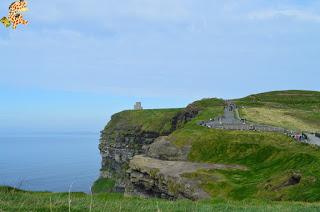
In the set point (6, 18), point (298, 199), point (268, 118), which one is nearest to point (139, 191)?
point (298, 199)

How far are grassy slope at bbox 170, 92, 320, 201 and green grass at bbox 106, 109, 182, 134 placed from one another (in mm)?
54573

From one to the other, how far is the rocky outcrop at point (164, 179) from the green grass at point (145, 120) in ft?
217

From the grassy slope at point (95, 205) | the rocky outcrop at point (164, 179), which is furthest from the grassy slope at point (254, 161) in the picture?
the grassy slope at point (95, 205)

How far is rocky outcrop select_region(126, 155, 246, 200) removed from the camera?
50.1 m

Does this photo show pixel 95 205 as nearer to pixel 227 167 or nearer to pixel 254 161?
pixel 227 167

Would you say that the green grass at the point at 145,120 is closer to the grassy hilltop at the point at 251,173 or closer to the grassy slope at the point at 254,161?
the grassy hilltop at the point at 251,173

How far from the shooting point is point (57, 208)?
15242mm

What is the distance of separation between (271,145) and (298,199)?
25929 mm

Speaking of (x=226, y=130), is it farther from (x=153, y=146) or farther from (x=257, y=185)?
(x=257, y=185)

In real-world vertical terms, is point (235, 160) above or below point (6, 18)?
below

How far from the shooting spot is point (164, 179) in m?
55.5

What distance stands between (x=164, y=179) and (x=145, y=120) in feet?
325

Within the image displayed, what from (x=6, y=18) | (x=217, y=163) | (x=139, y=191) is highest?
(x=6, y=18)

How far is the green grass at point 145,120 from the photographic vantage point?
5487 inches
